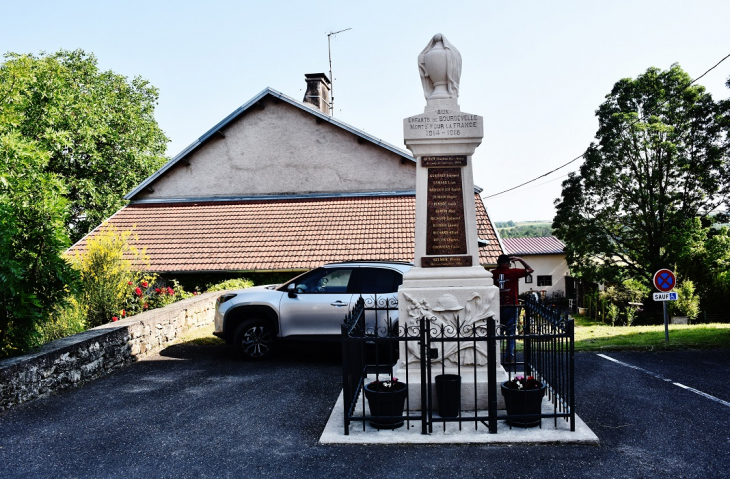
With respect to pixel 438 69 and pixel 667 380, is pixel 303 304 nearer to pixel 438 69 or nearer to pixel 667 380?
pixel 438 69

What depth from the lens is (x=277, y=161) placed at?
18234mm

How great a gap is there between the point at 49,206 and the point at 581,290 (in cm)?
3391

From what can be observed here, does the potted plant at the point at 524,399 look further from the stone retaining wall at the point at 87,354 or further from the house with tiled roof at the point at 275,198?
the house with tiled roof at the point at 275,198

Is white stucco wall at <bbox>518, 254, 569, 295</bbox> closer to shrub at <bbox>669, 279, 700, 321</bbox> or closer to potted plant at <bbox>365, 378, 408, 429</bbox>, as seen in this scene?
shrub at <bbox>669, 279, 700, 321</bbox>

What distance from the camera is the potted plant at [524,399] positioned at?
5105mm

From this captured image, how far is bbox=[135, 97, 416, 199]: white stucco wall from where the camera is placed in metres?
17.7

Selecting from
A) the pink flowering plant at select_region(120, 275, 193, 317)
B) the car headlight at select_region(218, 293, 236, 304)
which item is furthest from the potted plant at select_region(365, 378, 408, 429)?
the pink flowering plant at select_region(120, 275, 193, 317)

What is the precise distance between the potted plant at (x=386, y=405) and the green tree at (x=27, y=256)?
4.20 metres

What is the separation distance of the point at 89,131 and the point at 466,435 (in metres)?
24.6

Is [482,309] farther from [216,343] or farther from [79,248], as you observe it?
[79,248]

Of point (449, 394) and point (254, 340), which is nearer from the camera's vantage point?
point (449, 394)

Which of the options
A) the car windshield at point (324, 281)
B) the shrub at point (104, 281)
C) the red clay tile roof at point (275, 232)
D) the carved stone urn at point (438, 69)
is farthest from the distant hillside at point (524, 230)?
the carved stone urn at point (438, 69)

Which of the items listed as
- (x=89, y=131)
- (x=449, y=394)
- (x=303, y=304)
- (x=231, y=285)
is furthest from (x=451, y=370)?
(x=89, y=131)

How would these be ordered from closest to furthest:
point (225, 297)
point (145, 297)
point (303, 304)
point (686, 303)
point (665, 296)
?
1. point (303, 304)
2. point (225, 297)
3. point (665, 296)
4. point (145, 297)
5. point (686, 303)
